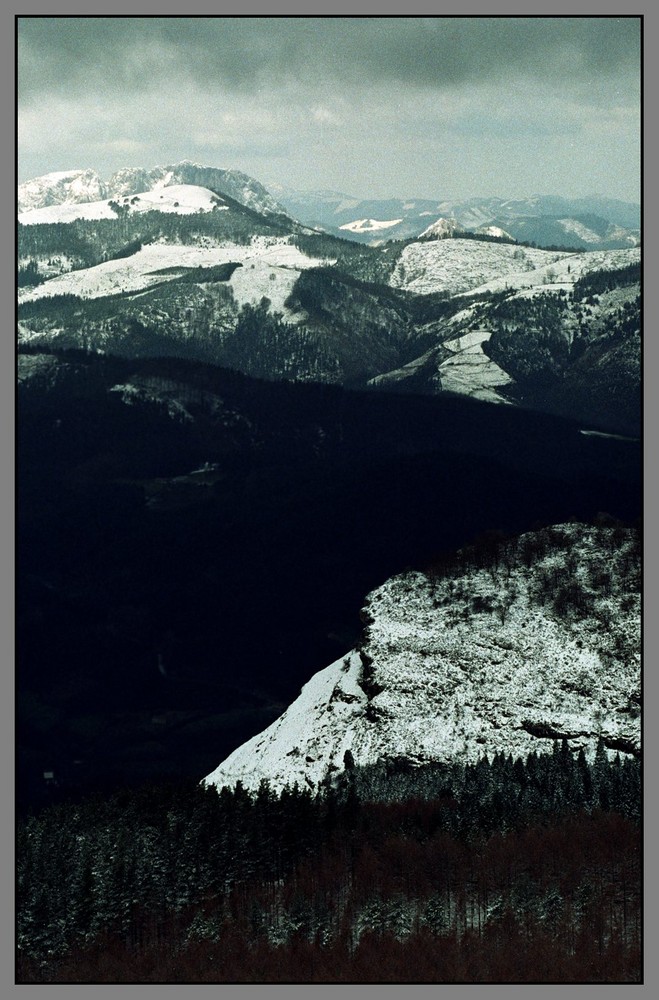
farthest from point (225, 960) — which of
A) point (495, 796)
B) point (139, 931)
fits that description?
point (495, 796)

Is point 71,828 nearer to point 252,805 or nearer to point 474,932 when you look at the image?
point 252,805

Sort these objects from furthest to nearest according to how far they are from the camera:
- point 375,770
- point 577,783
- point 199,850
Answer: point 375,770
point 577,783
point 199,850

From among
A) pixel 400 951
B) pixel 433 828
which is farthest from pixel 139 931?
pixel 433 828

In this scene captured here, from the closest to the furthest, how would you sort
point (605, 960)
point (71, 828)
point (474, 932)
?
point (605, 960) < point (474, 932) < point (71, 828)

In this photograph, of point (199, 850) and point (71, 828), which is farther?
point (71, 828)

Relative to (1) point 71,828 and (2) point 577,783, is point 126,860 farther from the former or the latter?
(2) point 577,783

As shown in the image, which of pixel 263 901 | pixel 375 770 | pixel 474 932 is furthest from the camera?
pixel 375 770
